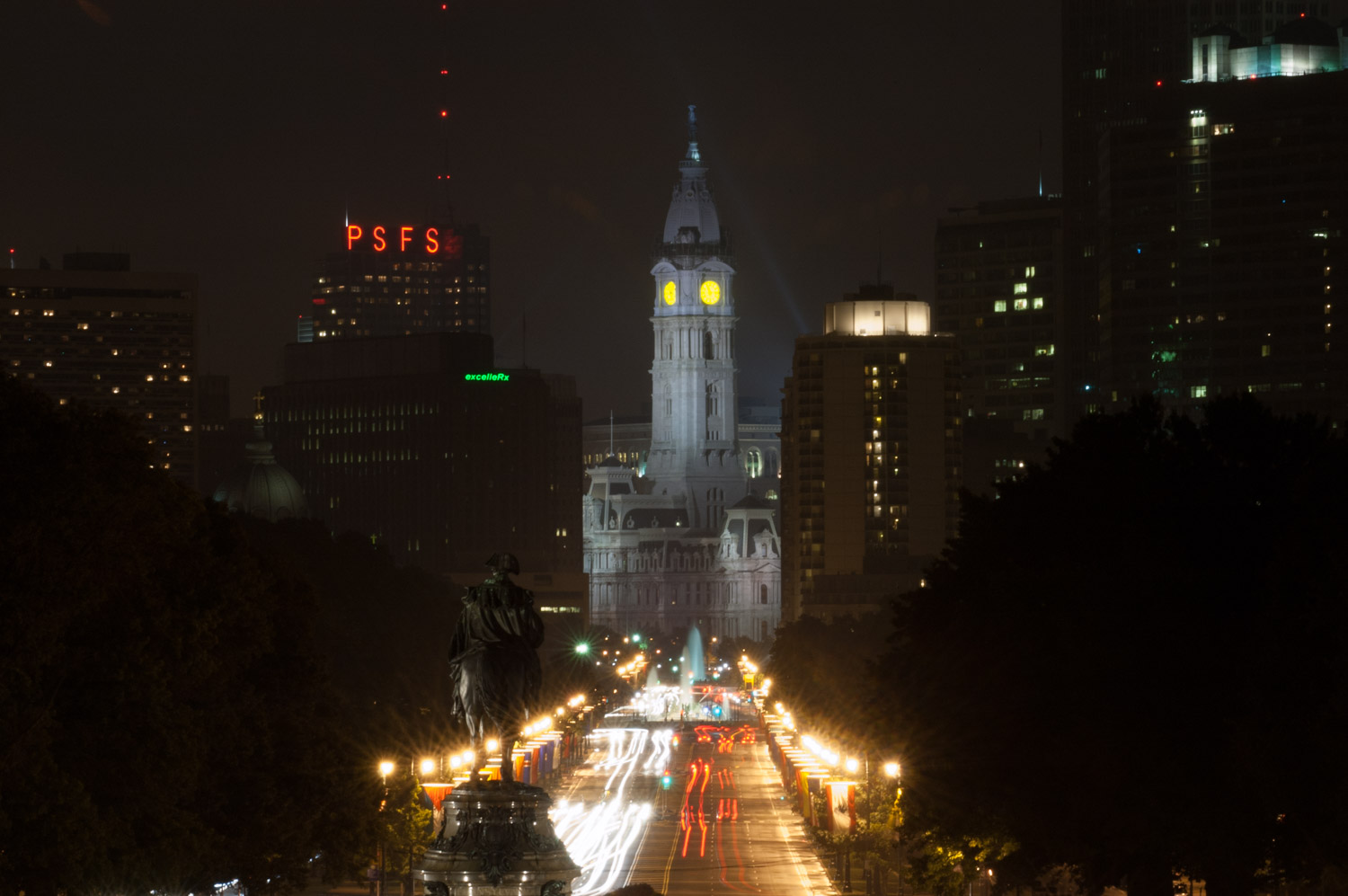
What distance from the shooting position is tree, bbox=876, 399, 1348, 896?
5147 centimetres

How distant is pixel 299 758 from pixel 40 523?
1350 cm

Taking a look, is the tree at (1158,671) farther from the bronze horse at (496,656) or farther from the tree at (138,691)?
the bronze horse at (496,656)

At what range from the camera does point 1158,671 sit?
55906 mm

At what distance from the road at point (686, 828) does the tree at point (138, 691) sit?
17.2 m

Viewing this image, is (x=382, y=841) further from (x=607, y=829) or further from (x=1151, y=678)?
(x=607, y=829)

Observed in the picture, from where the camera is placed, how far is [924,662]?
67.8 m

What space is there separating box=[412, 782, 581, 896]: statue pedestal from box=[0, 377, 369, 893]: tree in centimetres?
1444

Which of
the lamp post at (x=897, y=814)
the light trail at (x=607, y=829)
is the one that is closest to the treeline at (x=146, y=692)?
the light trail at (x=607, y=829)

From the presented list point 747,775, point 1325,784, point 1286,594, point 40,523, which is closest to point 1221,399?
point 1286,594

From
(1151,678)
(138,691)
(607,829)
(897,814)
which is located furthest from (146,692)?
(607,829)

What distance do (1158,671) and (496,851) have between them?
72.5ft

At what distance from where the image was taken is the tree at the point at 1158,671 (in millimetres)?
51469

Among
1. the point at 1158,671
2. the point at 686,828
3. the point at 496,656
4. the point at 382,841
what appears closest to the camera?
the point at 496,656

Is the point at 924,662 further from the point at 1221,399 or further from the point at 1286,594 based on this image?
the point at 1286,594
